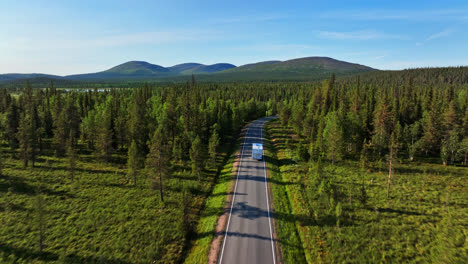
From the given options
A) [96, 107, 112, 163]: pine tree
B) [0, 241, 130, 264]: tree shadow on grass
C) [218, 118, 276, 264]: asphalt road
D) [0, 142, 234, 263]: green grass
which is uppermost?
[96, 107, 112, 163]: pine tree

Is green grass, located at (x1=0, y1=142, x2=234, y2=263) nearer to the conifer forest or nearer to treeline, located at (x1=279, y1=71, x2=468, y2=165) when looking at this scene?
the conifer forest

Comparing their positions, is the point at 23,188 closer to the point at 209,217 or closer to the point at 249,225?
the point at 209,217

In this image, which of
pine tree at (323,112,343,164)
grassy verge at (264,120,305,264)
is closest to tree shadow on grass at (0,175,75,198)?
grassy verge at (264,120,305,264)

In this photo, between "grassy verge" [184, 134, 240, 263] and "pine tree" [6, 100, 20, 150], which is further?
"pine tree" [6, 100, 20, 150]

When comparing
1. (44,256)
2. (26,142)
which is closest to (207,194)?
(44,256)

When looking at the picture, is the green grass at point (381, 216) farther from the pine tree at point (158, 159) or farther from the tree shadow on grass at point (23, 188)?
the tree shadow on grass at point (23, 188)

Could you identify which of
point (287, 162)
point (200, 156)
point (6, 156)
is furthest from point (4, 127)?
point (287, 162)

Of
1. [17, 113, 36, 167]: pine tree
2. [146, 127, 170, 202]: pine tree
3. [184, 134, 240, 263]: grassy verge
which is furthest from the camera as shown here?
[17, 113, 36, 167]: pine tree
